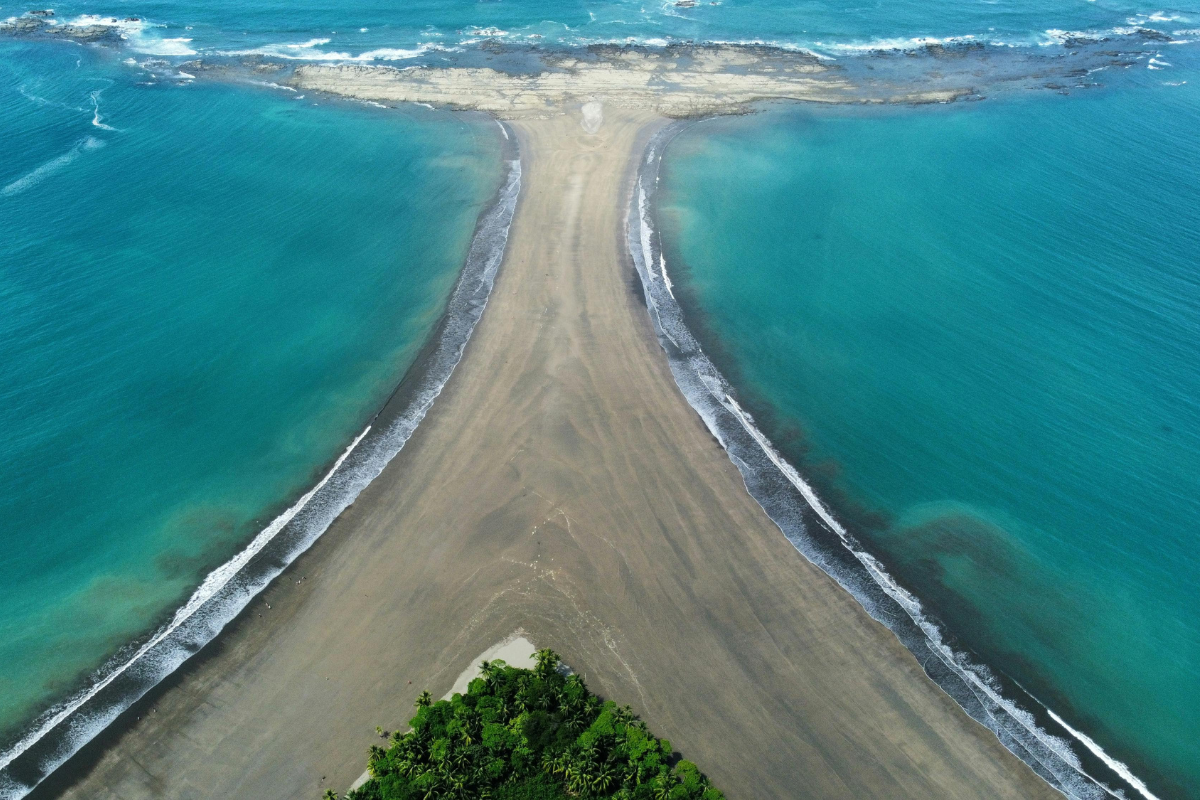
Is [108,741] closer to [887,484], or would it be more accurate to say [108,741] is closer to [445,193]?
[887,484]

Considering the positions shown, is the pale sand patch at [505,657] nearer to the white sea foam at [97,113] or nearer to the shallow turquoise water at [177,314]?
the shallow turquoise water at [177,314]

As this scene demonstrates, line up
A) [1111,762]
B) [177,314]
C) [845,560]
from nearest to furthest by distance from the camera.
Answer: [1111,762], [845,560], [177,314]

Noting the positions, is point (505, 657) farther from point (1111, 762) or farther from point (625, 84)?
point (625, 84)

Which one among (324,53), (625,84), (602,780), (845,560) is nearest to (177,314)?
(602,780)

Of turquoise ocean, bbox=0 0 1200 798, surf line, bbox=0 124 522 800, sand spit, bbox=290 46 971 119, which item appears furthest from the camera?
sand spit, bbox=290 46 971 119

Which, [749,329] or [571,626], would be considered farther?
[749,329]

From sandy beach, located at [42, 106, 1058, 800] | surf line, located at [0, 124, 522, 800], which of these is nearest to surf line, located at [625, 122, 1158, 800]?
sandy beach, located at [42, 106, 1058, 800]

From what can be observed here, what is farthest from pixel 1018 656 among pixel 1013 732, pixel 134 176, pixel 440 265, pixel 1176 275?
pixel 134 176

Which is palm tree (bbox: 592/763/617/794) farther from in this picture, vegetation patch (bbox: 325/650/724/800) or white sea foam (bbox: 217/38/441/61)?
white sea foam (bbox: 217/38/441/61)
